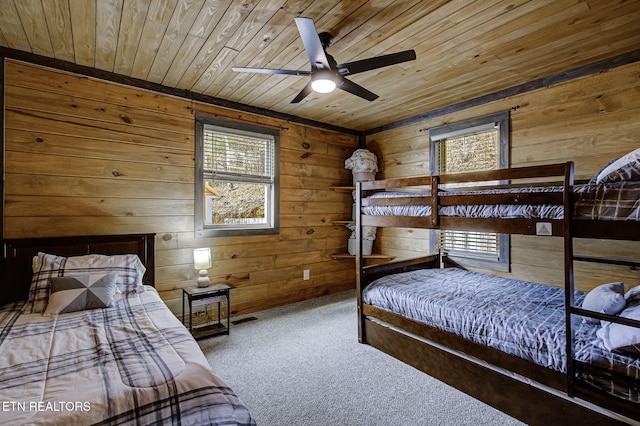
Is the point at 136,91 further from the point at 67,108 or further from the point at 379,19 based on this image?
the point at 379,19

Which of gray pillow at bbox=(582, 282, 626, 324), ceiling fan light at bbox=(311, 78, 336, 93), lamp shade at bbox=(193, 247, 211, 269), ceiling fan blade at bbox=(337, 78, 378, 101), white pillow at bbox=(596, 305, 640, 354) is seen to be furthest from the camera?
lamp shade at bbox=(193, 247, 211, 269)

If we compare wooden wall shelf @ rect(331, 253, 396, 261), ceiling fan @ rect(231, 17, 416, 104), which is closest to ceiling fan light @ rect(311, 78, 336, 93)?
ceiling fan @ rect(231, 17, 416, 104)

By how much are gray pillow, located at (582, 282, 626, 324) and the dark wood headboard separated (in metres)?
3.42

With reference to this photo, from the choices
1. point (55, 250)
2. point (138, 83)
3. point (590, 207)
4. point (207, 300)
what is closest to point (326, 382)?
point (207, 300)

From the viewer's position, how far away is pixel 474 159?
3.54 metres

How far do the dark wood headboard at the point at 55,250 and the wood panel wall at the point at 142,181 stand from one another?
0.43 ft

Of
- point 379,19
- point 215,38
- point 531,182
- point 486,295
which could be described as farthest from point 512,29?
point 215,38

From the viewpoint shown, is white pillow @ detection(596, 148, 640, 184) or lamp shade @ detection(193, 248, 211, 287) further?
lamp shade @ detection(193, 248, 211, 287)

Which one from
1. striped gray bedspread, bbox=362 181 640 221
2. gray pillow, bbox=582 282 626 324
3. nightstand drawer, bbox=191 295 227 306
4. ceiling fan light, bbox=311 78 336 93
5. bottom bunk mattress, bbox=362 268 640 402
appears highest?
ceiling fan light, bbox=311 78 336 93

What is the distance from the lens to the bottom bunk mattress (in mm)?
1591

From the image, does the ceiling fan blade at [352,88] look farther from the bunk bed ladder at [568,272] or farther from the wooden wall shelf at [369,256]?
the wooden wall shelf at [369,256]

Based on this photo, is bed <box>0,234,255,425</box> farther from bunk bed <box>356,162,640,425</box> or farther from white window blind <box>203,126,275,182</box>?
bunk bed <box>356,162,640,425</box>

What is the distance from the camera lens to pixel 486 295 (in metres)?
2.43

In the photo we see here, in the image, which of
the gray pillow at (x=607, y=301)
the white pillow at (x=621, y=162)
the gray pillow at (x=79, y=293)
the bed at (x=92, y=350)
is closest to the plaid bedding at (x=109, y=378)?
the bed at (x=92, y=350)
